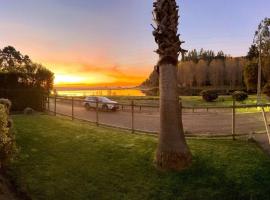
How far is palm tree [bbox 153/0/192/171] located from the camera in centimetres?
898

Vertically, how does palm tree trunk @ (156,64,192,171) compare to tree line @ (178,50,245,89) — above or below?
below

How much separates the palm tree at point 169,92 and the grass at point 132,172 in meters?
0.36

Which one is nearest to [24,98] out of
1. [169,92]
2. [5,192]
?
[169,92]

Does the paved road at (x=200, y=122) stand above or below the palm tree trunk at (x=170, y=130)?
below

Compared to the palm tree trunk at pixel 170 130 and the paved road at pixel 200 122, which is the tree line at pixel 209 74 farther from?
the palm tree trunk at pixel 170 130

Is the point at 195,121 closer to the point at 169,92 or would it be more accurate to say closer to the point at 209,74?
the point at 169,92

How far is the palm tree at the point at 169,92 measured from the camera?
8.98 meters

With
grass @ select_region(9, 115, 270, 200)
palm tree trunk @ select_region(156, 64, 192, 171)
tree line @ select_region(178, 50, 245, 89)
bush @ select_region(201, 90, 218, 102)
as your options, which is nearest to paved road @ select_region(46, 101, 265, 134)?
grass @ select_region(9, 115, 270, 200)

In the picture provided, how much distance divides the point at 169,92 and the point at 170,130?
96cm

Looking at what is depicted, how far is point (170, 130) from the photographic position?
9070 millimetres

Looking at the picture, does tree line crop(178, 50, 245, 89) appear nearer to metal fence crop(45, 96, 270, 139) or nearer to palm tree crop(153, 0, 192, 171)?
metal fence crop(45, 96, 270, 139)

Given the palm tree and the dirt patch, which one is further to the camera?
the palm tree

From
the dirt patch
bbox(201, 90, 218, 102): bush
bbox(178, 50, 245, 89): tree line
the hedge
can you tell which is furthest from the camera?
bbox(178, 50, 245, 89): tree line

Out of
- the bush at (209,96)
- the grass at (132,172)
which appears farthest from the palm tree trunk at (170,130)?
the bush at (209,96)
